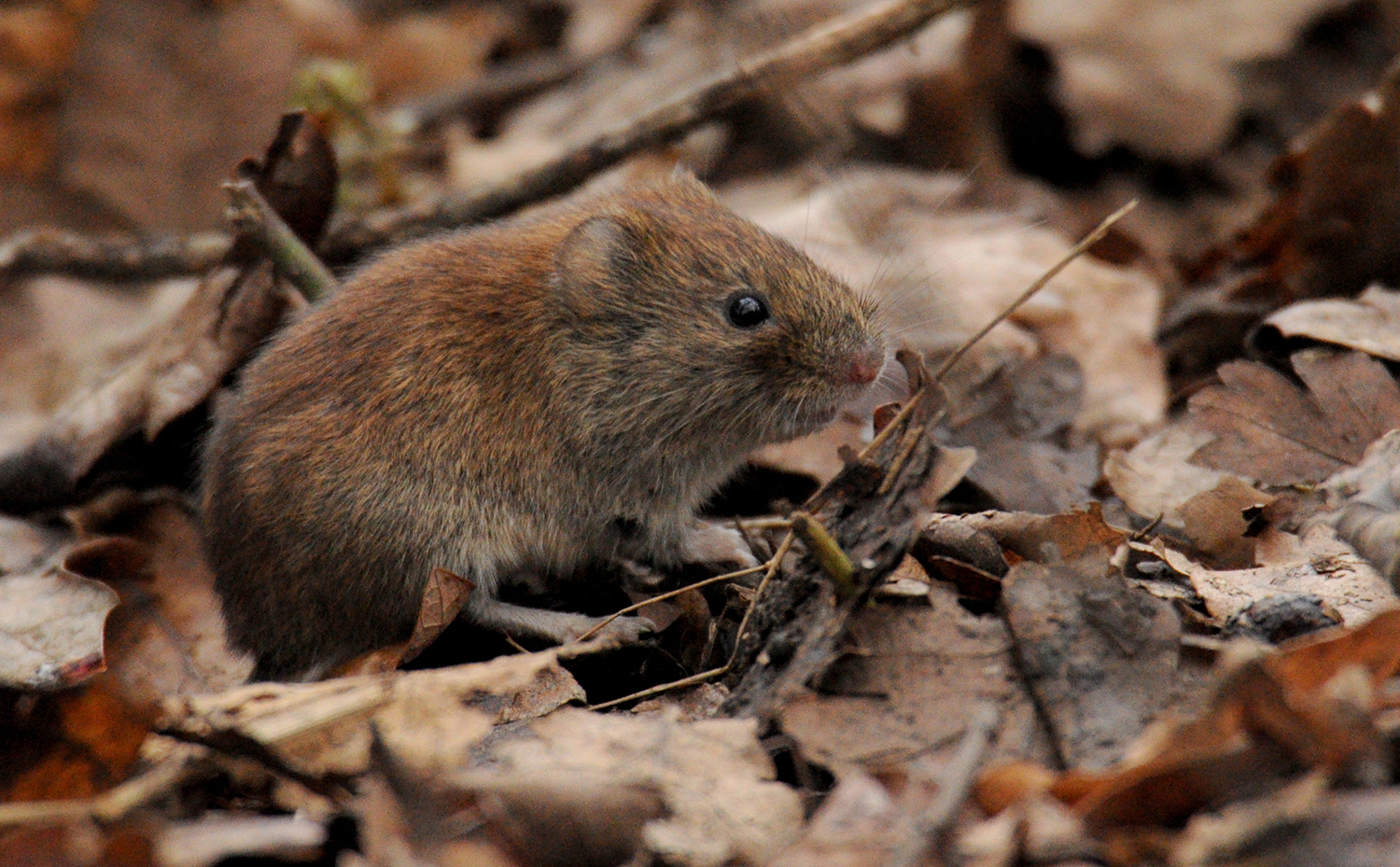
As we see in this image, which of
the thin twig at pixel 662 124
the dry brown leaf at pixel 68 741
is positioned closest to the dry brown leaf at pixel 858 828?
the dry brown leaf at pixel 68 741

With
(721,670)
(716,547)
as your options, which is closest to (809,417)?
(716,547)

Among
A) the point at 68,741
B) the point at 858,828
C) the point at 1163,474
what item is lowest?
the point at 1163,474

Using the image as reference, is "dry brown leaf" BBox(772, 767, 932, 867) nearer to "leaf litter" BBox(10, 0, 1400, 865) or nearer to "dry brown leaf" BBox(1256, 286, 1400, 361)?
"leaf litter" BBox(10, 0, 1400, 865)

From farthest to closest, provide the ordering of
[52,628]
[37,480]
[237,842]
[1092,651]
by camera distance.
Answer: [37,480] → [52,628] → [1092,651] → [237,842]

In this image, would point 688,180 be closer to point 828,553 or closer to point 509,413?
point 509,413

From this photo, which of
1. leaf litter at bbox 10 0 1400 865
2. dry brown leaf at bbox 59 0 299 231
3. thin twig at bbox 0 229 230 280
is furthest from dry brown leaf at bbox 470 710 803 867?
dry brown leaf at bbox 59 0 299 231

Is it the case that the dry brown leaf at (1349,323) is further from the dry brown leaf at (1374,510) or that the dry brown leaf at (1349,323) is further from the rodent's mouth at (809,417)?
the rodent's mouth at (809,417)
